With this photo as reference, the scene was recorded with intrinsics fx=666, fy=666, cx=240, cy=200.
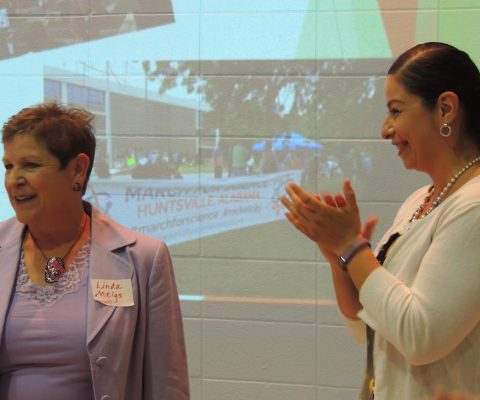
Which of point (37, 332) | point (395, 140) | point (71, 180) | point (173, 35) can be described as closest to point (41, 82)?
point (173, 35)

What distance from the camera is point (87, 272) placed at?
6.17 feet

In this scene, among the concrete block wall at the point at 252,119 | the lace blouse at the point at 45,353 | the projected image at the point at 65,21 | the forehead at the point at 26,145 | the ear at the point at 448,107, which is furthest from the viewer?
the projected image at the point at 65,21

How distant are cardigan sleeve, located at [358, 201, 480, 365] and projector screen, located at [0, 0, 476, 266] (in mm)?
1717

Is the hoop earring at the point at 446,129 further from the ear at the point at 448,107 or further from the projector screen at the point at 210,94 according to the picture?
the projector screen at the point at 210,94

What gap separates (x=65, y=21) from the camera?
3.32 metres

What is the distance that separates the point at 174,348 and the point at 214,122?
5.07ft

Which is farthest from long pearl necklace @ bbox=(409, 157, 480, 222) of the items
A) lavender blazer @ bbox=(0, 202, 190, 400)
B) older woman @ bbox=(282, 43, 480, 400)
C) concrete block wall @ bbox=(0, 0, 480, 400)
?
concrete block wall @ bbox=(0, 0, 480, 400)

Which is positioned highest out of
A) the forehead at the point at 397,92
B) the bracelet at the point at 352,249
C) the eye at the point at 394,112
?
the forehead at the point at 397,92

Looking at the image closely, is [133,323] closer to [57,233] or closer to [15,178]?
[57,233]

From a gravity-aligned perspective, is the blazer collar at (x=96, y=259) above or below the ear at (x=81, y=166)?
below

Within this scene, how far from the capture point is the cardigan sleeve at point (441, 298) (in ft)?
4.38

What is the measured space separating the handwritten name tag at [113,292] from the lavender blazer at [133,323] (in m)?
0.01

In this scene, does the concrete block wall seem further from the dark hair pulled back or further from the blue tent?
the dark hair pulled back

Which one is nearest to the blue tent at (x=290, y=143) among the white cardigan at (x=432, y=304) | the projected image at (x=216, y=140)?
the projected image at (x=216, y=140)
